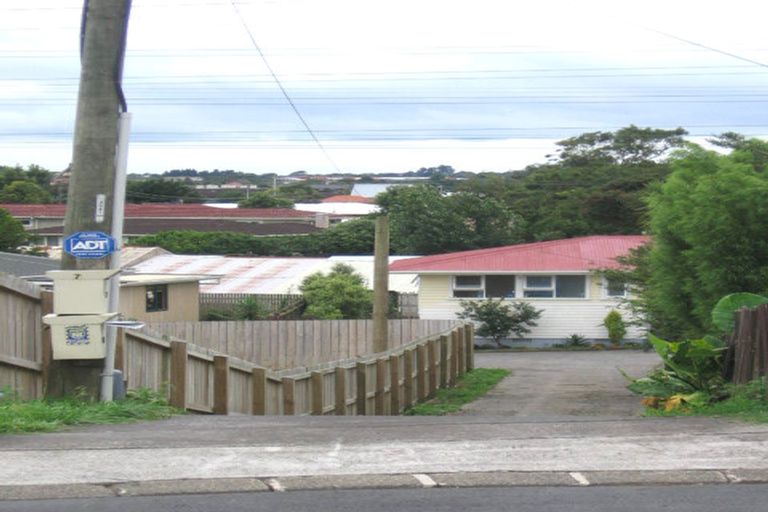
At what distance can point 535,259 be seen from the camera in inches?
1693

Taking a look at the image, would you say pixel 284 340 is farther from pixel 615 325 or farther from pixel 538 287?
pixel 615 325

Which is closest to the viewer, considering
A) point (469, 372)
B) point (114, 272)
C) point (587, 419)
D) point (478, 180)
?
point (587, 419)

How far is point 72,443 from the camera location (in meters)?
8.53

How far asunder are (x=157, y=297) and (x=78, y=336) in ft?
85.3

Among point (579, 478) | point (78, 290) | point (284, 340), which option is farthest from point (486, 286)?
point (579, 478)

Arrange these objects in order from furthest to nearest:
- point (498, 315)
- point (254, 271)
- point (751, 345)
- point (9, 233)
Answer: point (9, 233) < point (254, 271) < point (498, 315) < point (751, 345)

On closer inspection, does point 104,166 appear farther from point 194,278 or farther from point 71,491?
point 194,278

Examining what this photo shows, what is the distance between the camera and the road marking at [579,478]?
23.7ft

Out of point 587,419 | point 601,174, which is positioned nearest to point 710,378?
point 587,419

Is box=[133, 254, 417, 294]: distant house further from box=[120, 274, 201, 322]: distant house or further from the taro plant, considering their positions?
the taro plant

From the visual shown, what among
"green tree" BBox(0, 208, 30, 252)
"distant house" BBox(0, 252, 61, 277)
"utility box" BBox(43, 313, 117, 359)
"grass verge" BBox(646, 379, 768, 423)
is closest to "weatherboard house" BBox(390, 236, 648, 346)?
"distant house" BBox(0, 252, 61, 277)

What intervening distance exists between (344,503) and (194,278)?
105ft

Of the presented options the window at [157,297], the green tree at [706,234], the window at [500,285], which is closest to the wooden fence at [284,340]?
the window at [157,297]

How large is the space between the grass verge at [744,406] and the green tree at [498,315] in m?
29.7
